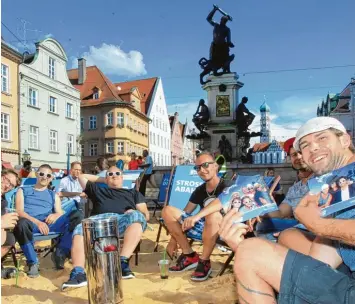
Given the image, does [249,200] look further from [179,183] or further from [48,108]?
[48,108]

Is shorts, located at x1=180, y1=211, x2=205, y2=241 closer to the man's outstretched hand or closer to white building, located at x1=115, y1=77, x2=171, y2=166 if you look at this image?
the man's outstretched hand

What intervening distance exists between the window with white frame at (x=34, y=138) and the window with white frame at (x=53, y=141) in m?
1.72

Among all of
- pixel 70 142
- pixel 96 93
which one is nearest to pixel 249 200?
pixel 70 142

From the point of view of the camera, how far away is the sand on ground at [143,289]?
3.06 meters

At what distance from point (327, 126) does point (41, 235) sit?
3.31 m

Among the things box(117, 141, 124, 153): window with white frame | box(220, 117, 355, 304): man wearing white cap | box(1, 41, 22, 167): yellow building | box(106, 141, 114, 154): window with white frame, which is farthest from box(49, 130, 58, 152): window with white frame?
box(220, 117, 355, 304): man wearing white cap

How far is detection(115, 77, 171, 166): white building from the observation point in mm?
48125

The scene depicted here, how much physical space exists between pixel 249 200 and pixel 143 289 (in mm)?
1725

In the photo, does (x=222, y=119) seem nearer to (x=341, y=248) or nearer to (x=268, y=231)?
(x=268, y=231)

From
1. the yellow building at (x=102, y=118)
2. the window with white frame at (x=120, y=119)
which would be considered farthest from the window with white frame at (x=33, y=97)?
the window with white frame at (x=120, y=119)

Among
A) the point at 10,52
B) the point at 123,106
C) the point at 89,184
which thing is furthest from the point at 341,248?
the point at 123,106

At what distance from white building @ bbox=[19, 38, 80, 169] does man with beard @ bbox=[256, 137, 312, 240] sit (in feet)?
76.8

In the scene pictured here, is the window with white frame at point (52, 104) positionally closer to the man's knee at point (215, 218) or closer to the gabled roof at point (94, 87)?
the gabled roof at point (94, 87)

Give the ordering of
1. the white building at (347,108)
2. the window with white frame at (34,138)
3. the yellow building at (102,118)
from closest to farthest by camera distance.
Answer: the window with white frame at (34,138), the yellow building at (102,118), the white building at (347,108)
